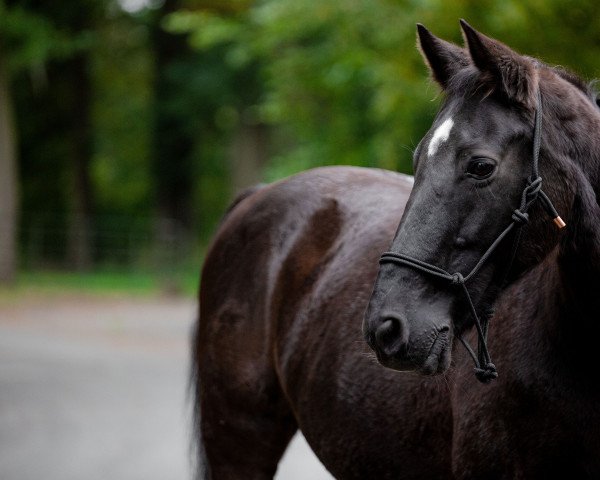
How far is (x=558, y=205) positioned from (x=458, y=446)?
0.80m

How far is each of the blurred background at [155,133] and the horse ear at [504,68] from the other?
327mm

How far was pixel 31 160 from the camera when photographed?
30.7m

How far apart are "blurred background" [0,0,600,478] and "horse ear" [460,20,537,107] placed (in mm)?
327

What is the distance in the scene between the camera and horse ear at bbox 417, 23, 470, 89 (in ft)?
9.14

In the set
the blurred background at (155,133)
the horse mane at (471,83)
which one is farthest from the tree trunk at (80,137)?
the horse mane at (471,83)

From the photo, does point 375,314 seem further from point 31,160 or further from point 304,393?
point 31,160

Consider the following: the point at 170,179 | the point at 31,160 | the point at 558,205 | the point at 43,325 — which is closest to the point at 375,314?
the point at 558,205

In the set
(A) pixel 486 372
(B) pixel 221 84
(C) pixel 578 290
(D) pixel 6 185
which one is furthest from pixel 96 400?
(B) pixel 221 84

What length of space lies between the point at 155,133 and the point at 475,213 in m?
24.5

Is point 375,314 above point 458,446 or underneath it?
above

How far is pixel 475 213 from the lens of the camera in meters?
2.56

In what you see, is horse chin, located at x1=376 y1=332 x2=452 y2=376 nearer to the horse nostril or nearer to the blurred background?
the horse nostril

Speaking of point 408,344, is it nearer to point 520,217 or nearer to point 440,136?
point 520,217

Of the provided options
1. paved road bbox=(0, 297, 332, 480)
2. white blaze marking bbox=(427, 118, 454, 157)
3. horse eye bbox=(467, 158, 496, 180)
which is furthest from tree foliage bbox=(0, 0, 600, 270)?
paved road bbox=(0, 297, 332, 480)
